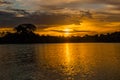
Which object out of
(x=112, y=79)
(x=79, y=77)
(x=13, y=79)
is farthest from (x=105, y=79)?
(x=13, y=79)

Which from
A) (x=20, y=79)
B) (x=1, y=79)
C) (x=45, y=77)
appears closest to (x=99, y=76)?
(x=45, y=77)

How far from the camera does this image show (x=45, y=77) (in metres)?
38.7

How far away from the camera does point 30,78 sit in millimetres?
37656

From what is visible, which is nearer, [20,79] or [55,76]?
[20,79]

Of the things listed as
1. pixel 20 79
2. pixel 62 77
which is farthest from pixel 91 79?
pixel 20 79

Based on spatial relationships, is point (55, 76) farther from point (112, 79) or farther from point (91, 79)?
point (112, 79)

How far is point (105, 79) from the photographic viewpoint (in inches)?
1447

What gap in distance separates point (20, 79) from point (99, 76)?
37.1 ft

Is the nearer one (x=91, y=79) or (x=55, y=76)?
(x=91, y=79)

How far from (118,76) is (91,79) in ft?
14.7

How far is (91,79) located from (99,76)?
315cm

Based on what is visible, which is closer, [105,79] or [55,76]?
[105,79]

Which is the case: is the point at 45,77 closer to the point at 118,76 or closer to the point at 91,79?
the point at 91,79

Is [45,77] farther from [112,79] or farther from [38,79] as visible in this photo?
[112,79]
